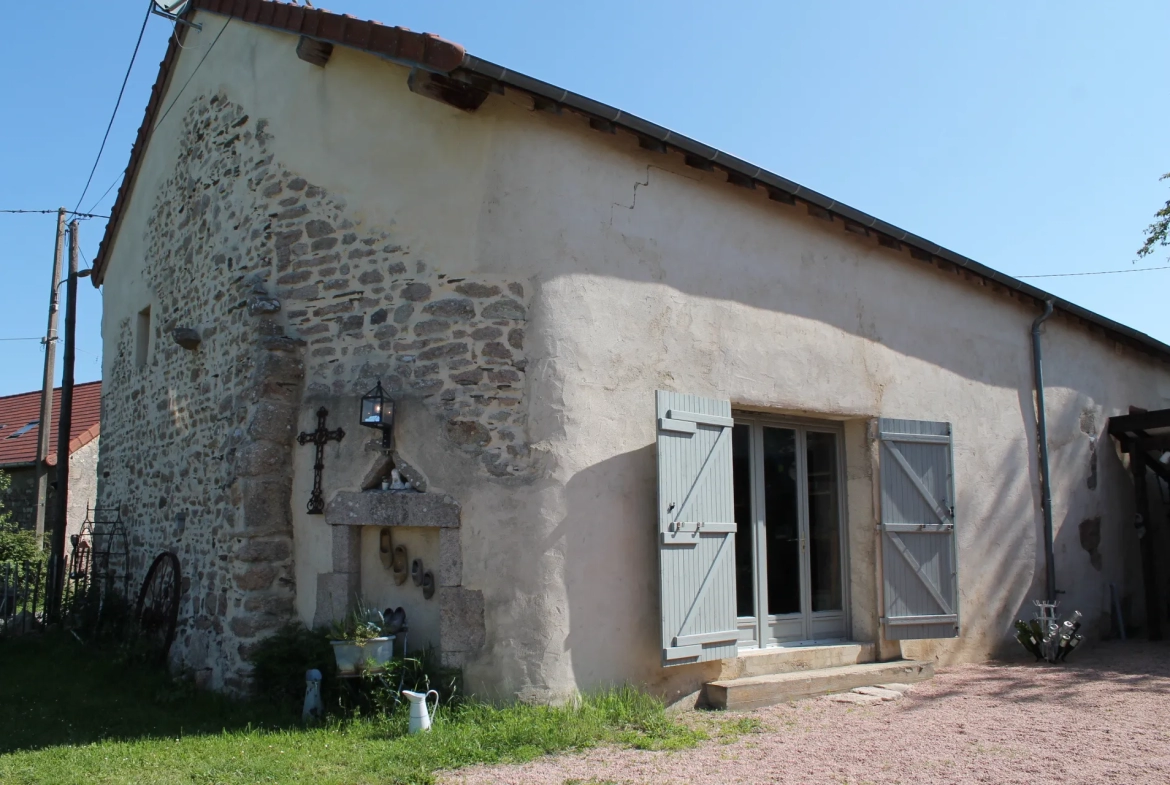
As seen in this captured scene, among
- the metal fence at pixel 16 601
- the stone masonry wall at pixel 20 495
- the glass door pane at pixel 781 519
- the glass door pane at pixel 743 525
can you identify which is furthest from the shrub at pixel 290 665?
the stone masonry wall at pixel 20 495

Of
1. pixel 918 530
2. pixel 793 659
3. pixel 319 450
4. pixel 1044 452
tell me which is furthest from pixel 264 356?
pixel 1044 452

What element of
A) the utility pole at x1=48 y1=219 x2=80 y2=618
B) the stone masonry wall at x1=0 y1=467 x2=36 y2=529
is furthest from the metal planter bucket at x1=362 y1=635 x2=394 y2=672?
the stone masonry wall at x1=0 y1=467 x2=36 y2=529

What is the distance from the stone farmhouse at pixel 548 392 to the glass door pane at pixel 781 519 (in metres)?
0.03

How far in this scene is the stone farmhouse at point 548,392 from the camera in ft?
19.5

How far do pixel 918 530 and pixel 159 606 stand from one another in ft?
21.4

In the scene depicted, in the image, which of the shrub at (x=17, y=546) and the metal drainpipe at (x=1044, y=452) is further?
the shrub at (x=17, y=546)

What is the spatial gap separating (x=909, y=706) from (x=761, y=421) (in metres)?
2.27

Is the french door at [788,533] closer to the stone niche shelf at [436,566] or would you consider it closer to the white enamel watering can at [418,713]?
the stone niche shelf at [436,566]

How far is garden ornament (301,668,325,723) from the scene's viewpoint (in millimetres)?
5820

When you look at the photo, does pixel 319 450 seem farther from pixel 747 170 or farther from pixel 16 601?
pixel 16 601

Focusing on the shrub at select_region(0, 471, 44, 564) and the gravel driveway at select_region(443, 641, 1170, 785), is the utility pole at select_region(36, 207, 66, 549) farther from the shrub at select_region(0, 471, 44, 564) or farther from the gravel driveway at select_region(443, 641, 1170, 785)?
the gravel driveway at select_region(443, 641, 1170, 785)

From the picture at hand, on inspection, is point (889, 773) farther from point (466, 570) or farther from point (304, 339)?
Result: point (304, 339)

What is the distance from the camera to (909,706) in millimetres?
6344

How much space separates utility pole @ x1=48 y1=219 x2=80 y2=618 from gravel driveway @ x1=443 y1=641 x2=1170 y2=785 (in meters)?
8.66
